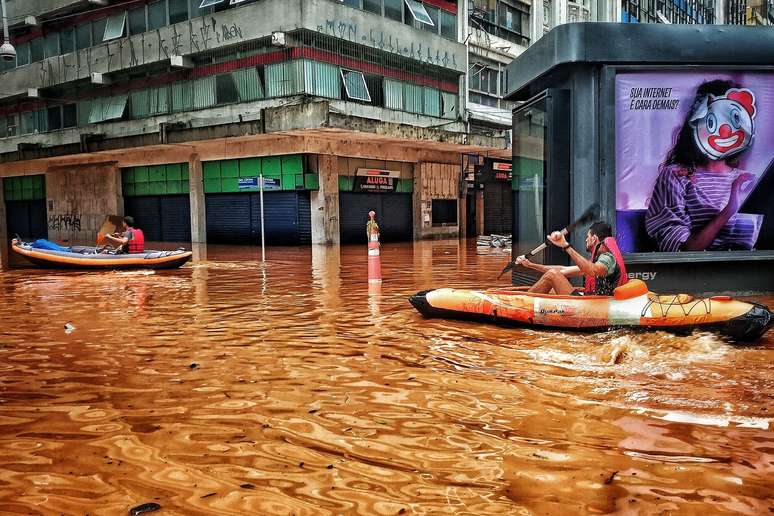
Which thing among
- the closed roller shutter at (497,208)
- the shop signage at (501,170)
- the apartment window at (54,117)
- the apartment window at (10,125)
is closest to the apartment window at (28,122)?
the apartment window at (10,125)

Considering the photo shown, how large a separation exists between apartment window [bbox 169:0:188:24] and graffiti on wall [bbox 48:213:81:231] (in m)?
11.7

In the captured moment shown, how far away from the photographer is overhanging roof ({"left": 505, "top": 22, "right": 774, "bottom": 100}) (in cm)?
938

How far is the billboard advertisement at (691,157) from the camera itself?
959cm

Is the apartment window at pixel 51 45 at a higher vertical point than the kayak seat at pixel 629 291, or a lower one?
higher

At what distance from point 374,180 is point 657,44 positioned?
1892cm

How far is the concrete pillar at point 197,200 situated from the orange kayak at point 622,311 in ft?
72.9

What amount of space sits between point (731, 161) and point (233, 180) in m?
20.6

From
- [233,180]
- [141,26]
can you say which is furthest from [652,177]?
[141,26]

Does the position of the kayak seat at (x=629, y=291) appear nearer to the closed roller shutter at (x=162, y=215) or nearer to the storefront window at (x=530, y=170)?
the storefront window at (x=530, y=170)

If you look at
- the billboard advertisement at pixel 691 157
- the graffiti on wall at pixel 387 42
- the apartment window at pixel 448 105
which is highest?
the graffiti on wall at pixel 387 42

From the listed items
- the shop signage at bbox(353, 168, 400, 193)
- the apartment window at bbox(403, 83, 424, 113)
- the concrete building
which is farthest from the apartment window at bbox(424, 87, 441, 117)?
the shop signage at bbox(353, 168, 400, 193)

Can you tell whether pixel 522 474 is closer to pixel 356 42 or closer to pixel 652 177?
pixel 652 177

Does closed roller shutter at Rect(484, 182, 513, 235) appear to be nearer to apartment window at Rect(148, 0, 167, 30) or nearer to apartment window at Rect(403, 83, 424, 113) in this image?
apartment window at Rect(403, 83, 424, 113)

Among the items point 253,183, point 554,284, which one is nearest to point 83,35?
point 253,183
